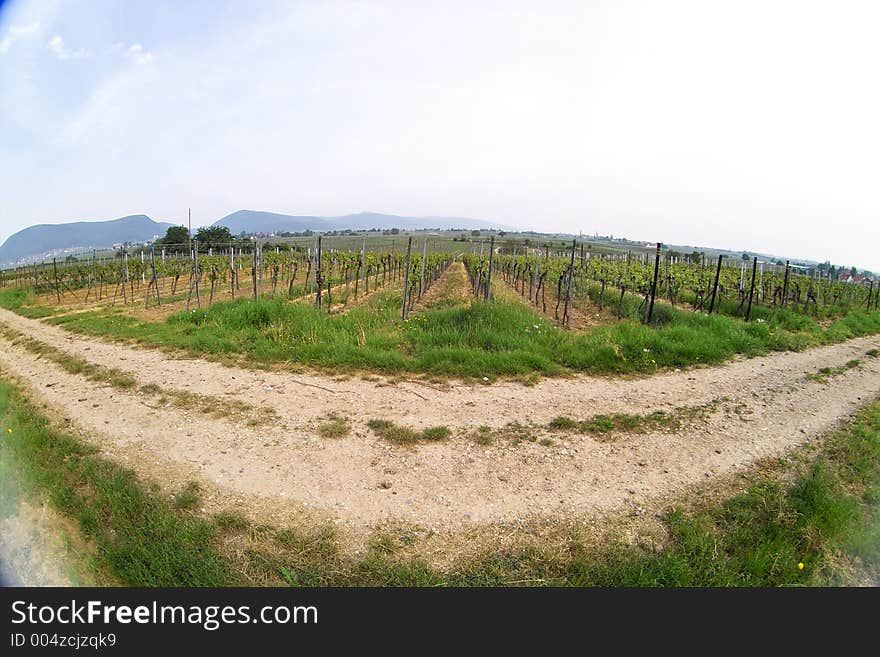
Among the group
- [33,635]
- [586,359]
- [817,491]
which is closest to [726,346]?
[586,359]

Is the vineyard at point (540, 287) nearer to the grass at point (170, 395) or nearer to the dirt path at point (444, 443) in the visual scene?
the dirt path at point (444, 443)

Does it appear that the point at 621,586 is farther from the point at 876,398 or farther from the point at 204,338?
the point at 204,338

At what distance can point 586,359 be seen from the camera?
694cm

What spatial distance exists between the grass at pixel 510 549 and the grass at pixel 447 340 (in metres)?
3.39

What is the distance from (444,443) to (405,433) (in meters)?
0.45

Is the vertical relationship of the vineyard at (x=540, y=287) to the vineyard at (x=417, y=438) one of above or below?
above

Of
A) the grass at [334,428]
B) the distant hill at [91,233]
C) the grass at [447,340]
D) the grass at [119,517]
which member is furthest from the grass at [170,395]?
the distant hill at [91,233]

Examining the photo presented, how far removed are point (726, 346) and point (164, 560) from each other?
9619mm

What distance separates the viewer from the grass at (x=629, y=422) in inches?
180

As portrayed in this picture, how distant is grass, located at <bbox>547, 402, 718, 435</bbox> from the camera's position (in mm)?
4562

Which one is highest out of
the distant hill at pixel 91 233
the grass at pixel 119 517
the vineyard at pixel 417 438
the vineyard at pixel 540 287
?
the distant hill at pixel 91 233

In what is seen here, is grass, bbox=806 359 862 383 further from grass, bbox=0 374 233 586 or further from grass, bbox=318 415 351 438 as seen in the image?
grass, bbox=0 374 233 586

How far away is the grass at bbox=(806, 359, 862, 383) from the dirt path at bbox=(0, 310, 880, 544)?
22cm

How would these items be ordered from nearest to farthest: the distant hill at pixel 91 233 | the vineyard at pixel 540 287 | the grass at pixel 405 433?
the grass at pixel 405 433, the vineyard at pixel 540 287, the distant hill at pixel 91 233
